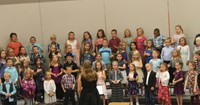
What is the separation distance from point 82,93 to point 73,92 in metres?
2.44

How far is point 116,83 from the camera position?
37.7 ft

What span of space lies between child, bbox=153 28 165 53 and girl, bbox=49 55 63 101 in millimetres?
3358

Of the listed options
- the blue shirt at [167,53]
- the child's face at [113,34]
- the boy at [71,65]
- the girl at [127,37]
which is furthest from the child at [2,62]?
the blue shirt at [167,53]

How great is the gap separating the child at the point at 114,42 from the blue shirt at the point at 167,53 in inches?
70.8

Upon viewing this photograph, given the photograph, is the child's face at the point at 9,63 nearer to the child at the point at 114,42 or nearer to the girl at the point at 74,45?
the girl at the point at 74,45

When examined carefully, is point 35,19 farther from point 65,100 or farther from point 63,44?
point 65,100

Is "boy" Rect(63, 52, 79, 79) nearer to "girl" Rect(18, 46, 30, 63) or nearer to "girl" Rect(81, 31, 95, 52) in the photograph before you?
"girl" Rect(81, 31, 95, 52)

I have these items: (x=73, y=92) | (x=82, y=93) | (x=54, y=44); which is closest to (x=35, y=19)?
(x=54, y=44)

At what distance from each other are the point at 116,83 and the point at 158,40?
243cm

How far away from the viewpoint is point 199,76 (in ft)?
35.2

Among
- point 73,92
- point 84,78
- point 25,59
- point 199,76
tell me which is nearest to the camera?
point 84,78

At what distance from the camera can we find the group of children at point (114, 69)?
36.6 ft

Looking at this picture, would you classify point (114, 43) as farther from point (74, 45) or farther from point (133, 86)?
point (133, 86)

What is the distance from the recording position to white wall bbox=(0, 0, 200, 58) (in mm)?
14039
